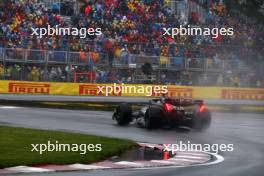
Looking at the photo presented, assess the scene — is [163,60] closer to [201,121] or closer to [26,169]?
[201,121]

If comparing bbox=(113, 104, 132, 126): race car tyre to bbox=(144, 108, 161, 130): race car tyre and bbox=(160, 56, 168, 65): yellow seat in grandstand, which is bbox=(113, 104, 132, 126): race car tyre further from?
bbox=(160, 56, 168, 65): yellow seat in grandstand

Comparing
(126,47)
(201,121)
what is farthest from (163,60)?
(201,121)

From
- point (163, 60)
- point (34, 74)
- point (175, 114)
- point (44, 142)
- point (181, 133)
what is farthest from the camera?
point (163, 60)

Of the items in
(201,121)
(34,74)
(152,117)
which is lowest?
(201,121)

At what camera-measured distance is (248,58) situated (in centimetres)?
3569

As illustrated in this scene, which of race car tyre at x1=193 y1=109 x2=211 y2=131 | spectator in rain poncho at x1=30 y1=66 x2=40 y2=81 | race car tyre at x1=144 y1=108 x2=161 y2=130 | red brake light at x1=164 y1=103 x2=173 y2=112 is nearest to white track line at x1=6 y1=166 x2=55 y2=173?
race car tyre at x1=144 y1=108 x2=161 y2=130

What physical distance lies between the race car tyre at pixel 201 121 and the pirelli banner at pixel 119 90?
1070 cm

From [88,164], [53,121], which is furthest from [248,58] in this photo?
[88,164]

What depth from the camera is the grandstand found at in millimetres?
30891

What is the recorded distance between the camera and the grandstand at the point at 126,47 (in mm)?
30891

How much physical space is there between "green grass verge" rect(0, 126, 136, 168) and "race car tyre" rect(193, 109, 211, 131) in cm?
409

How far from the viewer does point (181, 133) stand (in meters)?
17.7

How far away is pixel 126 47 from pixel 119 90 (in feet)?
8.68

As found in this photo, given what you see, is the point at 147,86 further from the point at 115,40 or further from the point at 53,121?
the point at 53,121
